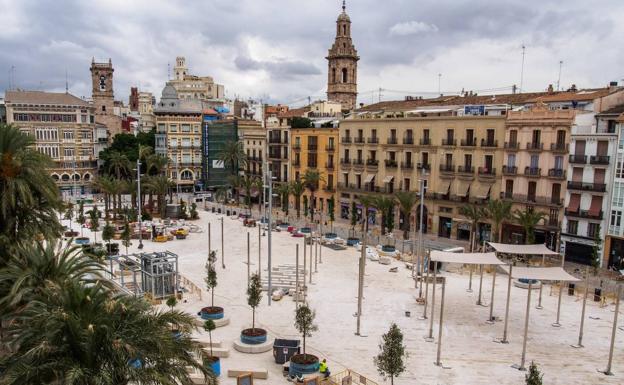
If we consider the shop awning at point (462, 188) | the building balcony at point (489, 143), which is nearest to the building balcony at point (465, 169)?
the shop awning at point (462, 188)

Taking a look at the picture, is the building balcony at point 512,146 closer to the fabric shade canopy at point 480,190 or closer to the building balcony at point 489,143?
the building balcony at point 489,143

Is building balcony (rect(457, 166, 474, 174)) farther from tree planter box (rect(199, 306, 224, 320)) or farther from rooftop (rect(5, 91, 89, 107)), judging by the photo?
rooftop (rect(5, 91, 89, 107))

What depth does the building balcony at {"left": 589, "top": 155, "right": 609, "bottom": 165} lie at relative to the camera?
4261 cm

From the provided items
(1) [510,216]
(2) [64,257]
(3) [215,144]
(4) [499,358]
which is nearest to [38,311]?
(2) [64,257]

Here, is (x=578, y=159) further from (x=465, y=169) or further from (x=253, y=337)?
(x=253, y=337)

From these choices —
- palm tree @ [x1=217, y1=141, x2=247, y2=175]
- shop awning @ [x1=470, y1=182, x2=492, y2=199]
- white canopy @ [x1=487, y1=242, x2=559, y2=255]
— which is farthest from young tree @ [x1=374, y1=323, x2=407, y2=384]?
palm tree @ [x1=217, y1=141, x2=247, y2=175]

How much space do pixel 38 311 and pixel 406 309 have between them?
75.3 ft

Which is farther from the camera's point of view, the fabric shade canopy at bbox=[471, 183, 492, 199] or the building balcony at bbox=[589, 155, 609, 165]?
the fabric shade canopy at bbox=[471, 183, 492, 199]

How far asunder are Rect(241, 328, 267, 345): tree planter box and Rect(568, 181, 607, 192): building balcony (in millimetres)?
32422

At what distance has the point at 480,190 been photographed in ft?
171

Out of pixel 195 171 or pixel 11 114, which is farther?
pixel 195 171

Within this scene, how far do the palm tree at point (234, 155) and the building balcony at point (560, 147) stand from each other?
158ft

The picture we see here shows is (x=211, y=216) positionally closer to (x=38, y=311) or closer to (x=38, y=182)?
(x=38, y=182)

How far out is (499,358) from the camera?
80.7ft
